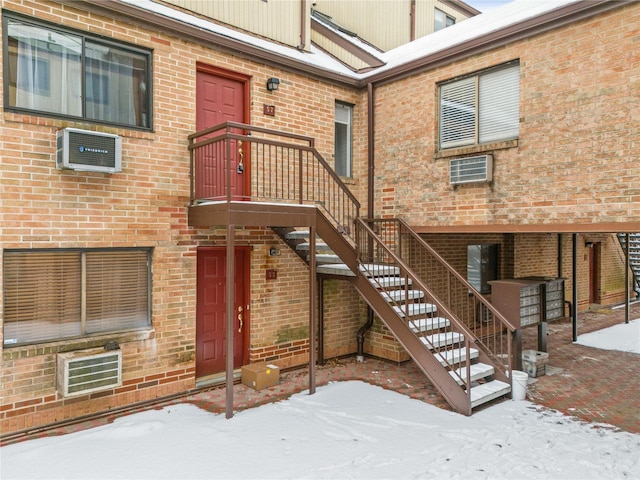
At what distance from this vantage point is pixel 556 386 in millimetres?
7039

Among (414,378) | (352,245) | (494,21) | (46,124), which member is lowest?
(414,378)

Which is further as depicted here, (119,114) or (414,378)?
(414,378)

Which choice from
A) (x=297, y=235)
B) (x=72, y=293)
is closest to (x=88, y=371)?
(x=72, y=293)

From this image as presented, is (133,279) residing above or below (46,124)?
below

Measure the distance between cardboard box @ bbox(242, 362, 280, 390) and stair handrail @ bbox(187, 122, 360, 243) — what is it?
2443 mm

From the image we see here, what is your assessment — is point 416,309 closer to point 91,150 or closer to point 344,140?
point 344,140

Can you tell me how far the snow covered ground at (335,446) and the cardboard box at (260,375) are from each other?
71cm

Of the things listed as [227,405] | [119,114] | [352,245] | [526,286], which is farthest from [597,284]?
[119,114]

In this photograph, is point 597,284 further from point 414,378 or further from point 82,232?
point 82,232

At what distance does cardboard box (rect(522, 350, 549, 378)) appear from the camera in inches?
293

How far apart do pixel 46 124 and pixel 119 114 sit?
0.92m

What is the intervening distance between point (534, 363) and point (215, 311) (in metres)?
5.37

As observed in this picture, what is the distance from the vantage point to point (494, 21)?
23.6 ft

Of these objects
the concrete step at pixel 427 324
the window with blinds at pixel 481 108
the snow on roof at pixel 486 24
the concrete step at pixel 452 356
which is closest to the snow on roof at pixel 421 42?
the snow on roof at pixel 486 24
